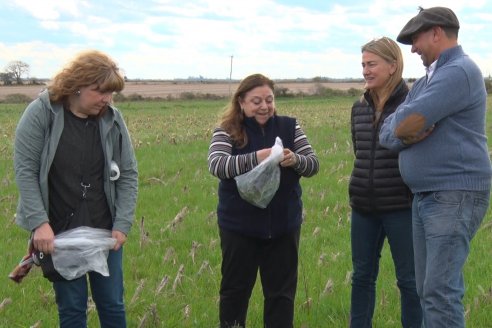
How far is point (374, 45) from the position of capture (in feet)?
14.7

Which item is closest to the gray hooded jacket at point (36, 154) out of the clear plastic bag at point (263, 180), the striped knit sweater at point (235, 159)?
the striped knit sweater at point (235, 159)

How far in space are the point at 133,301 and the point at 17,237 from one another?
2824 millimetres

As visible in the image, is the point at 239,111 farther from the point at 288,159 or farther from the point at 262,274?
the point at 262,274

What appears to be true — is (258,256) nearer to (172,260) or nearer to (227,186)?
(227,186)

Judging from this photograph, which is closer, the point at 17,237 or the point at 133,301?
the point at 133,301

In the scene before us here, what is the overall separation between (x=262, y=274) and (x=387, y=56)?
1682 millimetres

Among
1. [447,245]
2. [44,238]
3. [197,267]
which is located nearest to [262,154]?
[447,245]

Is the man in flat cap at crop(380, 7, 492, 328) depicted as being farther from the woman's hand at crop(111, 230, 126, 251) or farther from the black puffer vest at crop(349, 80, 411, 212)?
the woman's hand at crop(111, 230, 126, 251)

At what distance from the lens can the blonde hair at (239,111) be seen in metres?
4.49

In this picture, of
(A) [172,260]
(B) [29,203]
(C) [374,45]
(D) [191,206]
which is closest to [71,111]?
(B) [29,203]

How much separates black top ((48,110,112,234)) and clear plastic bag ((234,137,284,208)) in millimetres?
890

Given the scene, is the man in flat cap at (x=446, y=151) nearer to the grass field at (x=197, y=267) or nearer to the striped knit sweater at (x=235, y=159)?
the striped knit sweater at (x=235, y=159)

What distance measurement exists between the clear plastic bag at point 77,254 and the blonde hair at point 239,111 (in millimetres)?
1126

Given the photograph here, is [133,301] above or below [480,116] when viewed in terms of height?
below
